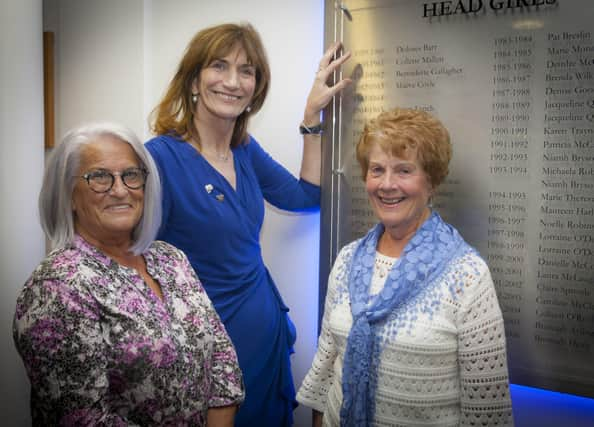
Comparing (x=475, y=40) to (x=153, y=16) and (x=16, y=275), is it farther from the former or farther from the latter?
(x=16, y=275)

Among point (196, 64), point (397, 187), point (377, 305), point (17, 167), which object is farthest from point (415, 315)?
point (17, 167)

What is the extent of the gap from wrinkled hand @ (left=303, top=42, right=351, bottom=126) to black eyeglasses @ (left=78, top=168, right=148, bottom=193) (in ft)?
2.83

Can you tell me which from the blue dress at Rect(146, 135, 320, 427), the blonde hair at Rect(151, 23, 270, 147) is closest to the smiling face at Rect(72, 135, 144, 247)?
the blue dress at Rect(146, 135, 320, 427)

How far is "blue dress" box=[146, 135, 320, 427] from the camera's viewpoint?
200cm

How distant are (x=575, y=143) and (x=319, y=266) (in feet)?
3.51

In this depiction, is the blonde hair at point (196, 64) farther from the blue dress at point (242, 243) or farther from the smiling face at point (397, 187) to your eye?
the smiling face at point (397, 187)

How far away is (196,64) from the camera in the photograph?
2.05 metres

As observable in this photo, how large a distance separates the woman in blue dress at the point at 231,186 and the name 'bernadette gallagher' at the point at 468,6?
0.36 metres

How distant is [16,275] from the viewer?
78.0 inches

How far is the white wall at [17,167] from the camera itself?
1.87 metres

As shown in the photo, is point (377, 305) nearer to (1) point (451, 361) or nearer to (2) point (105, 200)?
(1) point (451, 361)

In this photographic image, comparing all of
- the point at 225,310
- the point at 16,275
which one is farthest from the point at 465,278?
the point at 16,275

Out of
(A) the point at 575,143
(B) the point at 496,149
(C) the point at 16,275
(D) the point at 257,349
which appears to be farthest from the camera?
(D) the point at 257,349

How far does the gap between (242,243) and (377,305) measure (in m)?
0.71
